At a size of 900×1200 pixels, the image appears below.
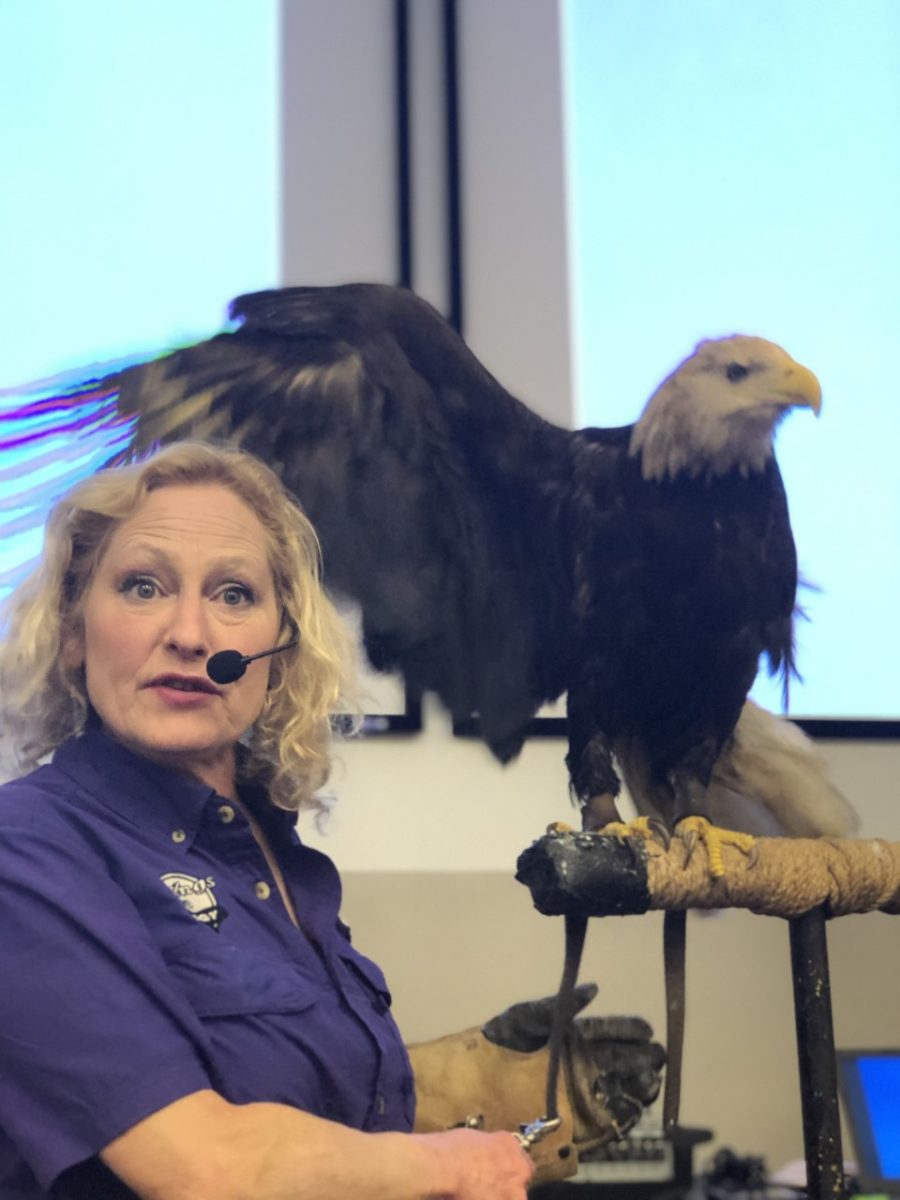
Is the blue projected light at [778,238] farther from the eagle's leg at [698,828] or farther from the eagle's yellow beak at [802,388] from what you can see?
the eagle's leg at [698,828]

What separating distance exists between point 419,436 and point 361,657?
0.92ft

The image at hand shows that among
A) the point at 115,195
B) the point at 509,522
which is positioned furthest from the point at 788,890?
the point at 115,195

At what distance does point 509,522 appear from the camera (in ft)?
4.84

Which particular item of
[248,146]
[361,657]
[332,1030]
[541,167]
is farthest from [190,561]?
[541,167]

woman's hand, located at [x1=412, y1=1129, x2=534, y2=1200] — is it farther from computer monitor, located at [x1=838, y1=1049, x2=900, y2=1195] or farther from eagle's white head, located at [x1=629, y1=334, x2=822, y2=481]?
eagle's white head, located at [x1=629, y1=334, x2=822, y2=481]

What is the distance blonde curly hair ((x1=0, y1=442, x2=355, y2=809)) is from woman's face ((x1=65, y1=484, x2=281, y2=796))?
0.6 inches

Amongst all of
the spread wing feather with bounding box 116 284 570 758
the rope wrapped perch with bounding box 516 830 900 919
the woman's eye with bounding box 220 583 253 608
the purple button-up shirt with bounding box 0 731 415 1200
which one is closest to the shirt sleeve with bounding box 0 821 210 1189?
the purple button-up shirt with bounding box 0 731 415 1200

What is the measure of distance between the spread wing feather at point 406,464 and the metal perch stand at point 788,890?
0.21 meters

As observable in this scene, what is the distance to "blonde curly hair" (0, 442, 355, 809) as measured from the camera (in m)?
1.06

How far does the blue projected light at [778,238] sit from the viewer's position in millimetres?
1558

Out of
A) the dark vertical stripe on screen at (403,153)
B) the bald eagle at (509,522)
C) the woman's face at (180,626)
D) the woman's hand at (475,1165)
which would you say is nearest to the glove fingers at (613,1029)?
the bald eagle at (509,522)

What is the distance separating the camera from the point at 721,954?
4.64 ft

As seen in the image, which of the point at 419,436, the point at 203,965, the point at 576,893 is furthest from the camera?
the point at 419,436

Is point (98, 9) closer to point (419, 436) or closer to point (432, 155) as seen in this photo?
point (432, 155)
